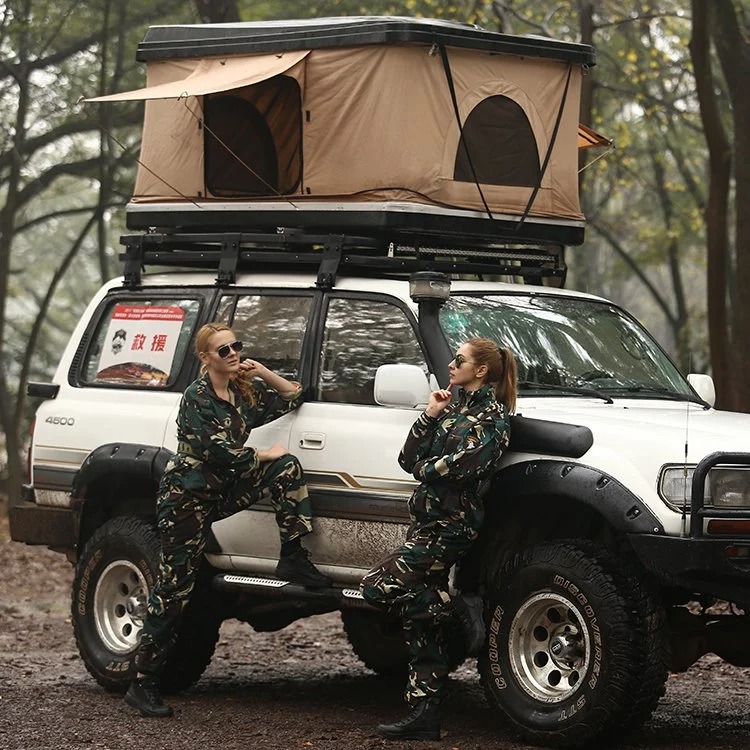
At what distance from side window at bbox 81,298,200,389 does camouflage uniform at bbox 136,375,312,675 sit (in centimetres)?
84

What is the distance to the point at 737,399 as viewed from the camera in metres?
13.9

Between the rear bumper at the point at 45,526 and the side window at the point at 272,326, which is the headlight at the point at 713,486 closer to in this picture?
the side window at the point at 272,326

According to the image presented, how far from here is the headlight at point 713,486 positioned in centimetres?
675

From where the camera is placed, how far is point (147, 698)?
329 inches

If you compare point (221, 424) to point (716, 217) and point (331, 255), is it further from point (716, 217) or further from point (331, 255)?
point (716, 217)

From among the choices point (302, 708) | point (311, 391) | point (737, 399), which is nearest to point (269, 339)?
point (311, 391)

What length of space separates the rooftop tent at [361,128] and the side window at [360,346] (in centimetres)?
48

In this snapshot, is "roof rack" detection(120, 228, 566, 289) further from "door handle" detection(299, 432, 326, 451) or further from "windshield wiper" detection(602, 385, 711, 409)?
"windshield wiper" detection(602, 385, 711, 409)

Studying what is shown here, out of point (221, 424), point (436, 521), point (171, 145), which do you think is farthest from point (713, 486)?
point (171, 145)

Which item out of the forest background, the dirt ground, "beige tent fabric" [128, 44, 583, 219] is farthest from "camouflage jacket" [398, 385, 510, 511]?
the forest background

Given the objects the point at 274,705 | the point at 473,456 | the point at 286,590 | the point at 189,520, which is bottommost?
the point at 274,705

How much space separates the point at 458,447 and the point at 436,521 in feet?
1.14

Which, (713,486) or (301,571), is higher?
(713,486)

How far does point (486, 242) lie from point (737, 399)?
5545 mm
